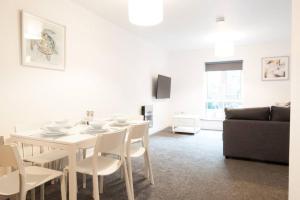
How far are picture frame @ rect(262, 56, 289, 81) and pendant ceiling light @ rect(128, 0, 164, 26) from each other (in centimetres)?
449

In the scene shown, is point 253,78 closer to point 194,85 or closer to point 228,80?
point 228,80

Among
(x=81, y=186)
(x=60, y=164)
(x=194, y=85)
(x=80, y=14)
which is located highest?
(x=80, y=14)

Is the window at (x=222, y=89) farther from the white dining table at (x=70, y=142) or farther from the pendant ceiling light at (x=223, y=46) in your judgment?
the white dining table at (x=70, y=142)

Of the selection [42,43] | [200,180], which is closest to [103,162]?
[200,180]

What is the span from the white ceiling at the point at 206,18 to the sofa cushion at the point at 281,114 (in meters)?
1.50

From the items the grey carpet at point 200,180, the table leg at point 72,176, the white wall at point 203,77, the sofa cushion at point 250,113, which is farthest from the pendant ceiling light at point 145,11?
the white wall at point 203,77

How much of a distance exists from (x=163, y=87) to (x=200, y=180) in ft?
Result: 11.3

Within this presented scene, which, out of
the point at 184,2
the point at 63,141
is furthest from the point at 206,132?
the point at 63,141

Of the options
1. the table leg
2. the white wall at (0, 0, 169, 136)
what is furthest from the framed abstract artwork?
the table leg

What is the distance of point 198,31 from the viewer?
444 centimetres

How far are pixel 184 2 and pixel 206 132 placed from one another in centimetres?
376

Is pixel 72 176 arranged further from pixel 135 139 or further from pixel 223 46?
pixel 223 46

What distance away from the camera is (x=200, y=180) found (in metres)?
2.67

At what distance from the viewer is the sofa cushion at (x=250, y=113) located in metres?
3.36
